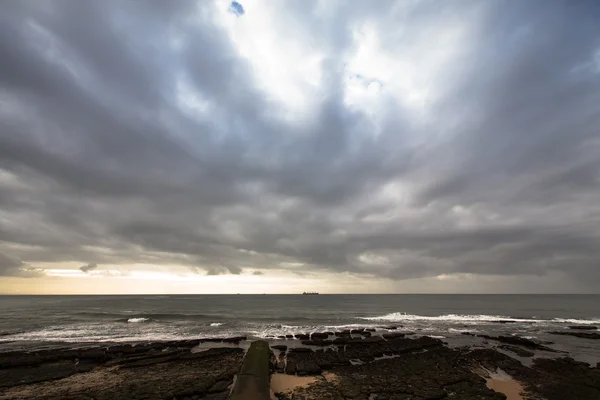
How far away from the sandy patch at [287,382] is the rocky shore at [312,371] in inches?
7.7

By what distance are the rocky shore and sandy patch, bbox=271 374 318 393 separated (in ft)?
0.64

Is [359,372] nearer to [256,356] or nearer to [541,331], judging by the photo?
[256,356]

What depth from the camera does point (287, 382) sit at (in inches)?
739

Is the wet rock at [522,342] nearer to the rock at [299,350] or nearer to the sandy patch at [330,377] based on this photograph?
the rock at [299,350]

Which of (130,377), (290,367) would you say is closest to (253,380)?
(290,367)

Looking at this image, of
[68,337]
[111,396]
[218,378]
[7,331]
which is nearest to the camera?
[111,396]

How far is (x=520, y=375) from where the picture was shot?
802 inches

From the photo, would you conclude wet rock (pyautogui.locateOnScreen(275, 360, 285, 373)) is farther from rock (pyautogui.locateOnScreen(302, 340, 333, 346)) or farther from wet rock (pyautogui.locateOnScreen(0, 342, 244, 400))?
rock (pyautogui.locateOnScreen(302, 340, 333, 346))

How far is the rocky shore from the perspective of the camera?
16938 mm

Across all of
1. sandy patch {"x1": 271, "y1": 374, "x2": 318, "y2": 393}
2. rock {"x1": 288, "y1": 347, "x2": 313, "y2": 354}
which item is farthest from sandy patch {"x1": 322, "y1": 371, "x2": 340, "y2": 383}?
rock {"x1": 288, "y1": 347, "x2": 313, "y2": 354}

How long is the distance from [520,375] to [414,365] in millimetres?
6671

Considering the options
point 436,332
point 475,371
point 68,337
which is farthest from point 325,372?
point 68,337

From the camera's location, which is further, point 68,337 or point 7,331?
point 7,331

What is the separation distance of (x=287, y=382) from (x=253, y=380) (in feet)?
9.63
